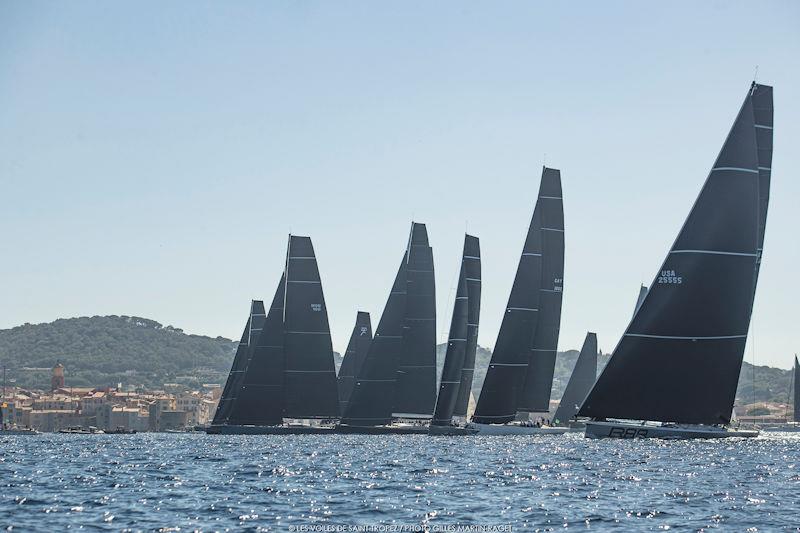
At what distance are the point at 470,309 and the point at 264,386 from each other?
51.9 feet

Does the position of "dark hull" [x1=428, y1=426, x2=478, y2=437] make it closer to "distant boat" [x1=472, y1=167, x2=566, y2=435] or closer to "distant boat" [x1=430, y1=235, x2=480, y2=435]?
"distant boat" [x1=430, y1=235, x2=480, y2=435]

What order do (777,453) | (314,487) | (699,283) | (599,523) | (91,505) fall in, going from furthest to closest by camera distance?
1. (777,453)
2. (699,283)
3. (314,487)
4. (91,505)
5. (599,523)

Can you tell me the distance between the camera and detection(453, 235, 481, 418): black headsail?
84.3 meters

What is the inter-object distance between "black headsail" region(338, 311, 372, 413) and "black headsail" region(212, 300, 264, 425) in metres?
8.39

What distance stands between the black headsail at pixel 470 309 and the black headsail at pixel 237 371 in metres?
18.3

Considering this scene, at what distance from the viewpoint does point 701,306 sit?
5675 centimetres

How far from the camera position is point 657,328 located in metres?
57.1

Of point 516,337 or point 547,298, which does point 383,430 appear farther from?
point 547,298

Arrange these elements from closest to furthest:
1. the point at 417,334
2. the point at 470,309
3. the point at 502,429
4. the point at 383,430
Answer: the point at 502,429
the point at 383,430
the point at 417,334
the point at 470,309

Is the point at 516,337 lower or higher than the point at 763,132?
lower

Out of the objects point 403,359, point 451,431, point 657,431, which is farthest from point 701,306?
point 403,359

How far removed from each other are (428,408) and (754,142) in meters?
37.3

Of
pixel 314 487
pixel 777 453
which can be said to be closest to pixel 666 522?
pixel 314 487

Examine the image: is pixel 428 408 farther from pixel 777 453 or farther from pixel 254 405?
pixel 777 453
